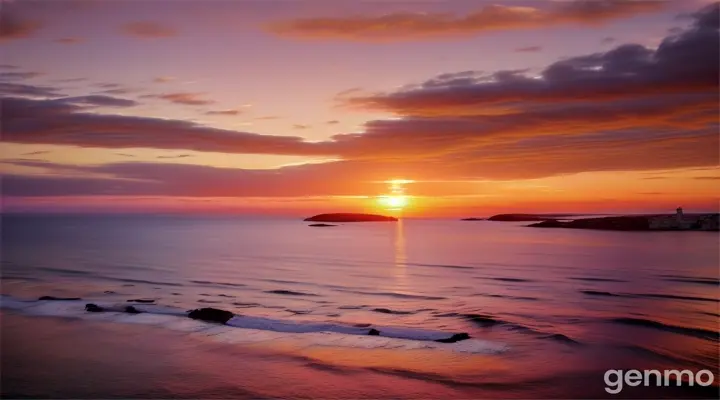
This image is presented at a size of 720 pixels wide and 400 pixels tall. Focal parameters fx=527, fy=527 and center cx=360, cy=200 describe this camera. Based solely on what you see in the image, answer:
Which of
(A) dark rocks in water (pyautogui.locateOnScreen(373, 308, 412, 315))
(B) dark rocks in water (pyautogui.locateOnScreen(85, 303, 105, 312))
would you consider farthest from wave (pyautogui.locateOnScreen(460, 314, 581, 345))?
(B) dark rocks in water (pyautogui.locateOnScreen(85, 303, 105, 312))

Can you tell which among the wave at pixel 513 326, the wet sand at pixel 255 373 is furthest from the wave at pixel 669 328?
the wet sand at pixel 255 373

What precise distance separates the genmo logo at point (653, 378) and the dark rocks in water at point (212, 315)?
57.3 ft

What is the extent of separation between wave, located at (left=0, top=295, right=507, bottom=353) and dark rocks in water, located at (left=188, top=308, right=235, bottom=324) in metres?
0.31

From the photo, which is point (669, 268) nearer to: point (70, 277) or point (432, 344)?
point (432, 344)

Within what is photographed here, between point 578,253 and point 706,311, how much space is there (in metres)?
40.2

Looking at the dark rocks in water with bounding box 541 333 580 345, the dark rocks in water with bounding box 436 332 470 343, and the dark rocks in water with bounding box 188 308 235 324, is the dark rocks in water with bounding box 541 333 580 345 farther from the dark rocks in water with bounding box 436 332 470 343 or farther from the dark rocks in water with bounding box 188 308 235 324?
the dark rocks in water with bounding box 188 308 235 324

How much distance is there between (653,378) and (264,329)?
1609cm

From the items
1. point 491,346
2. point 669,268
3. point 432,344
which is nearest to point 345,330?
point 432,344

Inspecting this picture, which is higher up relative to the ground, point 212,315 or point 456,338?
point 212,315

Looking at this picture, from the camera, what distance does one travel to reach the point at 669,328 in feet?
79.5

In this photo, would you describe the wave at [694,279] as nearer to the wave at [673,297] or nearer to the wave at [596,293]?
the wave at [673,297]

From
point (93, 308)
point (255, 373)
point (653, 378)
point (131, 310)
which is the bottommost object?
point (653, 378)

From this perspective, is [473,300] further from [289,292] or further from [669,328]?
[289,292]

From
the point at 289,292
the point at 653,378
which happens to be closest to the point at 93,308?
the point at 289,292
